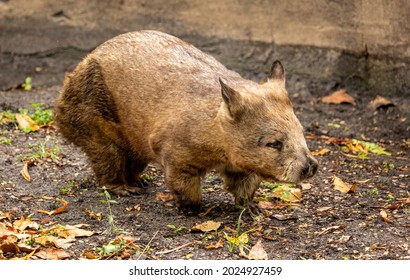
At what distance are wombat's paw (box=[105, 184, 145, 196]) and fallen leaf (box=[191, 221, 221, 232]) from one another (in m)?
1.14

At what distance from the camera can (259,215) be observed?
6.87 metres

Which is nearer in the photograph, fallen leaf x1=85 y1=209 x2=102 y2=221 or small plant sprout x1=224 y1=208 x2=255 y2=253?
small plant sprout x1=224 y1=208 x2=255 y2=253

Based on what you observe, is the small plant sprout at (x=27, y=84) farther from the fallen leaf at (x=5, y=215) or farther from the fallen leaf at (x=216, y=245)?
the fallen leaf at (x=216, y=245)

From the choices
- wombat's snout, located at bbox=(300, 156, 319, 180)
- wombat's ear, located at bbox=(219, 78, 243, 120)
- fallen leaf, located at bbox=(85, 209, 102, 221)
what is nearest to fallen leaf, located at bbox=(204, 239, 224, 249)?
wombat's snout, located at bbox=(300, 156, 319, 180)

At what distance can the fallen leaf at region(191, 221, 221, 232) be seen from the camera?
643 cm

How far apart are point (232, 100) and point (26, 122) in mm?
3221

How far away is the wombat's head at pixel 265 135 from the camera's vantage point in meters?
6.20

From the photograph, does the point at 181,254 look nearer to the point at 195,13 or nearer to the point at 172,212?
the point at 172,212

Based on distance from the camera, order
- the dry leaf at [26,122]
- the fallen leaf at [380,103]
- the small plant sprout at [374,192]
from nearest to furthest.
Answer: the small plant sprout at [374,192] < the dry leaf at [26,122] < the fallen leaf at [380,103]

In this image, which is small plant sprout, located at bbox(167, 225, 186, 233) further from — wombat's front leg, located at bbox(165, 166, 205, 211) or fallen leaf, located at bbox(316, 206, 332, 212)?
fallen leaf, located at bbox(316, 206, 332, 212)

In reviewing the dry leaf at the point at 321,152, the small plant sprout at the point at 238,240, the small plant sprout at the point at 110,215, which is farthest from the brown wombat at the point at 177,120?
the dry leaf at the point at 321,152

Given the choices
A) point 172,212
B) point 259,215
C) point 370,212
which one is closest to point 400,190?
point 370,212

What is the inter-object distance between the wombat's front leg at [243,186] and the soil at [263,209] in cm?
10

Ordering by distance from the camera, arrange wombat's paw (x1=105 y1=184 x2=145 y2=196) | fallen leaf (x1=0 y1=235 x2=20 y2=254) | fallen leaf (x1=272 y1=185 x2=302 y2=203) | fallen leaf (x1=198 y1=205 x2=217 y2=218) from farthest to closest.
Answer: wombat's paw (x1=105 y1=184 x2=145 y2=196)
fallen leaf (x1=272 y1=185 x2=302 y2=203)
fallen leaf (x1=198 y1=205 x2=217 y2=218)
fallen leaf (x1=0 y1=235 x2=20 y2=254)
